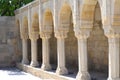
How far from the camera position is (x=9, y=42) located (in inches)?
816

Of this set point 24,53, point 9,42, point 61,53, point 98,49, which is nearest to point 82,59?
point 61,53

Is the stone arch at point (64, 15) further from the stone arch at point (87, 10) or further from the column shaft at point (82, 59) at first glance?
the column shaft at point (82, 59)

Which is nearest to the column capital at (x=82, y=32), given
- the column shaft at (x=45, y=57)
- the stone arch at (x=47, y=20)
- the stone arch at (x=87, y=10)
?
the stone arch at (x=87, y=10)

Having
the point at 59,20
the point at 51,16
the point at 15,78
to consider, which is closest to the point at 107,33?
the point at 59,20

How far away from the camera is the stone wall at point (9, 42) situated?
2059 centimetres

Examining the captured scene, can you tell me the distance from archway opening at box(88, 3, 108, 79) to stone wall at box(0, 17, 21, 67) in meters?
7.35

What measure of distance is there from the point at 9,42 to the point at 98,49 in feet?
27.6

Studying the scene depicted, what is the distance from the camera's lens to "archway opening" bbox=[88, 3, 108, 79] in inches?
534

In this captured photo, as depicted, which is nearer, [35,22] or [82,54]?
[82,54]

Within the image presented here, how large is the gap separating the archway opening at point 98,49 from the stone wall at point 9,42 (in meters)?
7.35

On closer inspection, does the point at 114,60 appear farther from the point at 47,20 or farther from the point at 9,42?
the point at 9,42

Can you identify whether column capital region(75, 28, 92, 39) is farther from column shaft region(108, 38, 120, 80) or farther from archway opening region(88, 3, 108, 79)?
archway opening region(88, 3, 108, 79)

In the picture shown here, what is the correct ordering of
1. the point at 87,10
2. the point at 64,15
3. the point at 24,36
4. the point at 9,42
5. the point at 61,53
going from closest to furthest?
the point at 87,10
the point at 64,15
the point at 61,53
the point at 24,36
the point at 9,42

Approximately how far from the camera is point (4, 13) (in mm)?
27062
